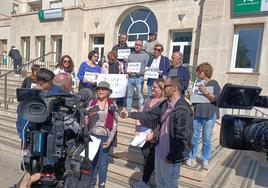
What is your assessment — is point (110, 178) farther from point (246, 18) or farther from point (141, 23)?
point (141, 23)

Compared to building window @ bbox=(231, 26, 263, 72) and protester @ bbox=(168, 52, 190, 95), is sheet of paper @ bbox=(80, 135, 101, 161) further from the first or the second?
building window @ bbox=(231, 26, 263, 72)

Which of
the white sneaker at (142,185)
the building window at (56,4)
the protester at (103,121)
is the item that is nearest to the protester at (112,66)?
the protester at (103,121)

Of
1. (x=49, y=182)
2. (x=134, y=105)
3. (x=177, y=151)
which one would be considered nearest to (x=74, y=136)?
(x=49, y=182)

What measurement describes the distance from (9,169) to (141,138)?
107 inches

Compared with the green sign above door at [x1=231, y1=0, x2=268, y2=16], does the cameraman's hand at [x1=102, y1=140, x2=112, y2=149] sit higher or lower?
lower

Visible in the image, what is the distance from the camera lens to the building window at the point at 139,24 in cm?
1210

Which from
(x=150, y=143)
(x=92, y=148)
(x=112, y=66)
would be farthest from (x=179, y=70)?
(x=92, y=148)

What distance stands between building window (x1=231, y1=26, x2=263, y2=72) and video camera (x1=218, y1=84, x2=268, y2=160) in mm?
8301

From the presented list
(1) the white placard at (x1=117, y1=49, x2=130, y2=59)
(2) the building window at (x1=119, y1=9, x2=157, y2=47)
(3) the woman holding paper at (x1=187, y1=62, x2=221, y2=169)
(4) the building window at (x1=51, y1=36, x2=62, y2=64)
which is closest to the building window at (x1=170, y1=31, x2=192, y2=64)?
(2) the building window at (x1=119, y1=9, x2=157, y2=47)

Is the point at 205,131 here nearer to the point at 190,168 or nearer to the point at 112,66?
the point at 190,168

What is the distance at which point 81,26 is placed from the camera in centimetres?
1400

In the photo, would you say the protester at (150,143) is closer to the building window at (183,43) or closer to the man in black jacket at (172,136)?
the man in black jacket at (172,136)

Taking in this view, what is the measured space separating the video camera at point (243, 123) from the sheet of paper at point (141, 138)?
1.85 m

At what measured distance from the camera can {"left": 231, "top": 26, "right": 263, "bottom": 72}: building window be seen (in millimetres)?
8828
